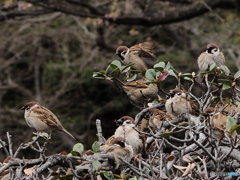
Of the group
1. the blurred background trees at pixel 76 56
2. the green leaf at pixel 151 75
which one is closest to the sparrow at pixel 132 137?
the green leaf at pixel 151 75

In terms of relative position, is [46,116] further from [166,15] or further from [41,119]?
[166,15]

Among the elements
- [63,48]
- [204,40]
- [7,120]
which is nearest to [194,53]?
[204,40]

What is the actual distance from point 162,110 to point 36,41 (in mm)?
8141

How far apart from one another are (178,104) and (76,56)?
877 centimetres

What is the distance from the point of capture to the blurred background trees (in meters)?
10.4

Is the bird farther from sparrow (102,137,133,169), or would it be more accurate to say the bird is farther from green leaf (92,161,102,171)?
green leaf (92,161,102,171)

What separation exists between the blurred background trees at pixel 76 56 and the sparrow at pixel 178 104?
643cm

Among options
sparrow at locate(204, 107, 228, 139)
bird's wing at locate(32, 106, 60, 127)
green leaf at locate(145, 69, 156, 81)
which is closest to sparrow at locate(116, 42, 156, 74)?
bird's wing at locate(32, 106, 60, 127)

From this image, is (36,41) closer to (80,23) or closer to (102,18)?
(80,23)

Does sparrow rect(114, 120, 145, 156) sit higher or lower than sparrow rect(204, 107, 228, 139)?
lower

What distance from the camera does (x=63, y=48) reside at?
11.7m

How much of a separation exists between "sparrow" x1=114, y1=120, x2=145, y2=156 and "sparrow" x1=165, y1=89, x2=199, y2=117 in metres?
0.27

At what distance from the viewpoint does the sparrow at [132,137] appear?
11.3ft

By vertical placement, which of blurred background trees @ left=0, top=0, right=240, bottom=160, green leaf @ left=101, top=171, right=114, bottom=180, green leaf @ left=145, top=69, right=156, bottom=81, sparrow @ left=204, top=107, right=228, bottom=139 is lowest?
blurred background trees @ left=0, top=0, right=240, bottom=160
